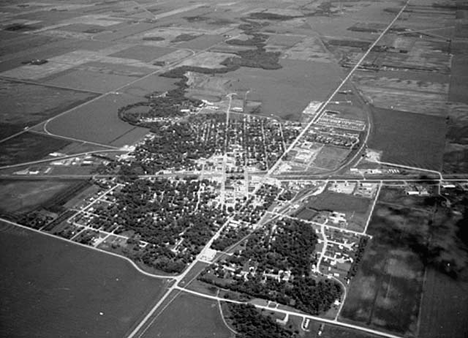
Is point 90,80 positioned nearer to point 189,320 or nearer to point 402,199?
point 402,199

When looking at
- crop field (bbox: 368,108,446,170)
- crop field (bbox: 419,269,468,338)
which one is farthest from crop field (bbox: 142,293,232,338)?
crop field (bbox: 368,108,446,170)

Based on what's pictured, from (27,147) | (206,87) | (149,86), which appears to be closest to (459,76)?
(206,87)

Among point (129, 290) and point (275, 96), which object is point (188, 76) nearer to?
point (275, 96)

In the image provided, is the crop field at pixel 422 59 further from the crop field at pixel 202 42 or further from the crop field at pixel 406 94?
the crop field at pixel 202 42

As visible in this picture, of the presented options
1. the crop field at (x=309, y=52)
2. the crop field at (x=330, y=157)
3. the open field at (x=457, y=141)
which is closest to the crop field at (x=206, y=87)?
the crop field at (x=309, y=52)

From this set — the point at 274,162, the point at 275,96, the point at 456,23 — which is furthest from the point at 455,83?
the point at 456,23

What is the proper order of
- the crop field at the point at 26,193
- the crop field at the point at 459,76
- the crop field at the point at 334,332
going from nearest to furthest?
the crop field at the point at 334,332 → the crop field at the point at 26,193 → the crop field at the point at 459,76
